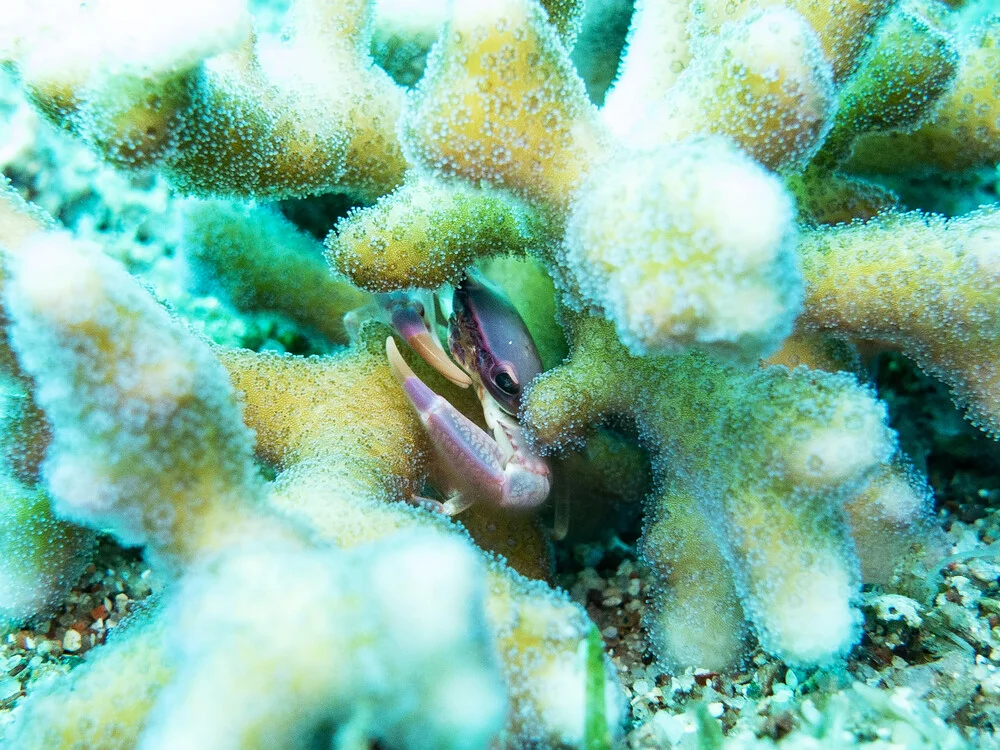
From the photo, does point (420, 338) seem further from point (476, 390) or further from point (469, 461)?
point (469, 461)

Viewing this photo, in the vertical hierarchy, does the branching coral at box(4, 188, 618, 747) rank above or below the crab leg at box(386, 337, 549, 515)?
above

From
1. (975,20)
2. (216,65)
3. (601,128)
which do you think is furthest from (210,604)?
(975,20)

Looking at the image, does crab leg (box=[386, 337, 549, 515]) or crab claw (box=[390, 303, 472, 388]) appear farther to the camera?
crab claw (box=[390, 303, 472, 388])

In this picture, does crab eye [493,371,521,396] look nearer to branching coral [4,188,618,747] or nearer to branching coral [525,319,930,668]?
branching coral [525,319,930,668]

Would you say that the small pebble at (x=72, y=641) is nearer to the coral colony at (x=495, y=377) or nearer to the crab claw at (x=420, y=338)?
the coral colony at (x=495, y=377)

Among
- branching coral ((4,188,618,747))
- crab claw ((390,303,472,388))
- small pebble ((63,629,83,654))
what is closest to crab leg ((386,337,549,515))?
crab claw ((390,303,472,388))

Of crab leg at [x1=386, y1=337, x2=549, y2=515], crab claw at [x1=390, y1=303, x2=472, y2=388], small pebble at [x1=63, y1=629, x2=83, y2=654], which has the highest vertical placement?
crab claw at [x1=390, y1=303, x2=472, y2=388]

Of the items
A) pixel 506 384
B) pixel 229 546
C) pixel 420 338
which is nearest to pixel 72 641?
pixel 229 546
